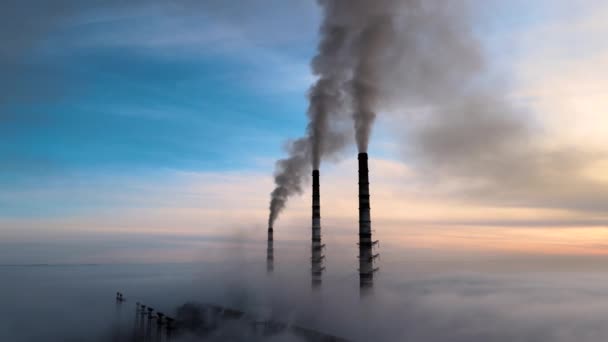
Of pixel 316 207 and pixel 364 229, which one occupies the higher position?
pixel 316 207

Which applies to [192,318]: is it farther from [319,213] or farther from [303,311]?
[319,213]

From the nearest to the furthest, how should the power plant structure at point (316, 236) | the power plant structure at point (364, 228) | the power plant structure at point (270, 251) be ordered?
1. the power plant structure at point (364, 228)
2. the power plant structure at point (316, 236)
3. the power plant structure at point (270, 251)

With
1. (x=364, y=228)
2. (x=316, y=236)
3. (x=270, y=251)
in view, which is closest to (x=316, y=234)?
(x=316, y=236)

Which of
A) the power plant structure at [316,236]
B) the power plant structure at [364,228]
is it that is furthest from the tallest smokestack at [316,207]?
the power plant structure at [364,228]

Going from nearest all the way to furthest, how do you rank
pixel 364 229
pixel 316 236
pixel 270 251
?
pixel 364 229 → pixel 316 236 → pixel 270 251

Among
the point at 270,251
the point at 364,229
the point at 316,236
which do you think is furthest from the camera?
the point at 270,251

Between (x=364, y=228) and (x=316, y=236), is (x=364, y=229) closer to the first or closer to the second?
(x=364, y=228)

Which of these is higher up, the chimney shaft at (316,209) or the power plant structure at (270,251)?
the chimney shaft at (316,209)

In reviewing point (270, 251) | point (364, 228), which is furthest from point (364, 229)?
point (270, 251)

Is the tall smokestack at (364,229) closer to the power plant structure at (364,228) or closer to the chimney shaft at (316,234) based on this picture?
the power plant structure at (364,228)

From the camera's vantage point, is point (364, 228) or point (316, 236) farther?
point (316, 236)
